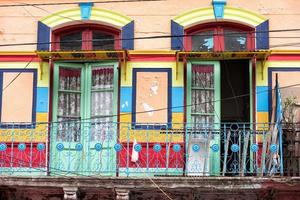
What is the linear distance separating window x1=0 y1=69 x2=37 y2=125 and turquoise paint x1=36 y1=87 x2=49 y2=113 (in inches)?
2.9

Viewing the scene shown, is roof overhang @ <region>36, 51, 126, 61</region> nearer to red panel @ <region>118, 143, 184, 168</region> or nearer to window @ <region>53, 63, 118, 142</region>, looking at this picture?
window @ <region>53, 63, 118, 142</region>

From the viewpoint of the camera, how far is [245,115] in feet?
50.1

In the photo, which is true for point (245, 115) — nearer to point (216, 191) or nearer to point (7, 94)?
point (216, 191)

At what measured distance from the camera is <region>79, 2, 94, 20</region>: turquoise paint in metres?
13.6

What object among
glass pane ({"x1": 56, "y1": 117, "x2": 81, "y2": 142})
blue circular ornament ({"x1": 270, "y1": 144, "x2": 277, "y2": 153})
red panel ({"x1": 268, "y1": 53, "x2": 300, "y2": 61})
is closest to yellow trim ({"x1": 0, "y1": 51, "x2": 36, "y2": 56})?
glass pane ({"x1": 56, "y1": 117, "x2": 81, "y2": 142})

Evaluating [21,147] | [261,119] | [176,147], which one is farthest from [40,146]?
[261,119]

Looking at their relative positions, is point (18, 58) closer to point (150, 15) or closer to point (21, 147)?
point (21, 147)

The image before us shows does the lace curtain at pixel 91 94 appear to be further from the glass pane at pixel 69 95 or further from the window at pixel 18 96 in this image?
the window at pixel 18 96

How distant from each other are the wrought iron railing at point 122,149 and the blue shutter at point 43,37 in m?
1.53

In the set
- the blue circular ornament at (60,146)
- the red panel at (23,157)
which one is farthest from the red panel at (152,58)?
the red panel at (23,157)

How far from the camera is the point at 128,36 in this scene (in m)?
13.5

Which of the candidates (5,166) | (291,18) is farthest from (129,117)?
(291,18)

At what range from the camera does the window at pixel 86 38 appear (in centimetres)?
1377

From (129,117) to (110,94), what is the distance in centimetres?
64
